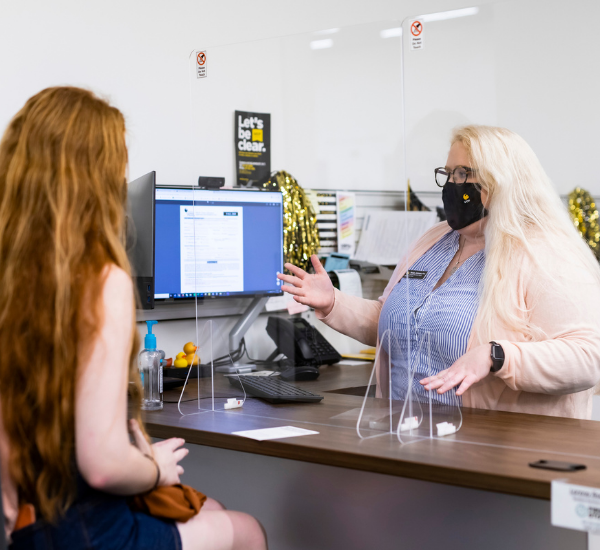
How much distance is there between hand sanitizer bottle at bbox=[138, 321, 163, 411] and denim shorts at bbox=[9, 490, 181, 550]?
2.26ft

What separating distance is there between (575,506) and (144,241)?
149cm

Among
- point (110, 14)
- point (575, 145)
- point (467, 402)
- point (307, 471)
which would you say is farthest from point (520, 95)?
point (110, 14)

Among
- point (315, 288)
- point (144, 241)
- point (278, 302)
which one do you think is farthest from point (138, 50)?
point (315, 288)

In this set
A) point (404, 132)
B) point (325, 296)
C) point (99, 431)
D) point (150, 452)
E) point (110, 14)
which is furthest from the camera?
point (110, 14)

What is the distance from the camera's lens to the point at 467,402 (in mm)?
1688

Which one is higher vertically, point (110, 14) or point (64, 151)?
point (110, 14)

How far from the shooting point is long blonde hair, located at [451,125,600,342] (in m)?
1.64

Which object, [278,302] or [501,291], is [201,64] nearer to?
[278,302]

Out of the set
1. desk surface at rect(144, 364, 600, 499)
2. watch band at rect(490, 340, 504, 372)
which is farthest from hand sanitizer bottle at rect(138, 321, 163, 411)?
watch band at rect(490, 340, 504, 372)

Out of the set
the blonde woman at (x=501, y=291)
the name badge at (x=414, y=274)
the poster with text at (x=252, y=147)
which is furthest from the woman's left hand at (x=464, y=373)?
the poster with text at (x=252, y=147)

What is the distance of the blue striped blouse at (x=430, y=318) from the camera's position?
159 centimetres

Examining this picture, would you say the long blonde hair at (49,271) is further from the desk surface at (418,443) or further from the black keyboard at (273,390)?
the black keyboard at (273,390)

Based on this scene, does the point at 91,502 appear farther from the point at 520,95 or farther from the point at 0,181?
the point at 520,95

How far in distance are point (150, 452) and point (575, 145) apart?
1969 millimetres
